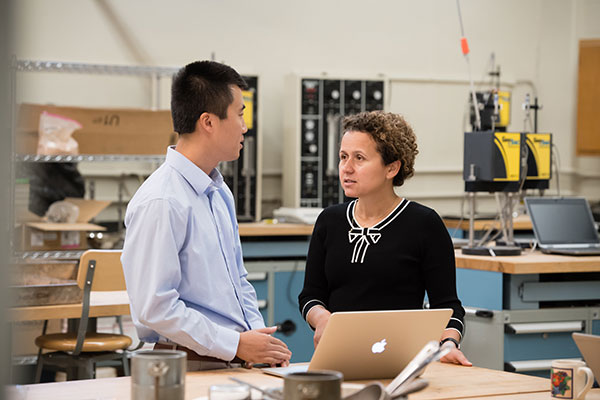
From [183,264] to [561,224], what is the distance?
252 centimetres

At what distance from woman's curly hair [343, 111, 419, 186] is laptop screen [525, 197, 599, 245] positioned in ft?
5.61

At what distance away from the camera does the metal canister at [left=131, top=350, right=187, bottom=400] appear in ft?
3.78

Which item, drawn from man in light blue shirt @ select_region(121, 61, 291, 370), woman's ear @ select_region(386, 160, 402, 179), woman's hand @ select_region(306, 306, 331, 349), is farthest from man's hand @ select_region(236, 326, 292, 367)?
woman's ear @ select_region(386, 160, 402, 179)

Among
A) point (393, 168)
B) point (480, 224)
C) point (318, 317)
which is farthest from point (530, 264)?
point (480, 224)

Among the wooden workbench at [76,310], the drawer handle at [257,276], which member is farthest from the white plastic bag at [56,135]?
the wooden workbench at [76,310]

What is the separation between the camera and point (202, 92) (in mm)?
1865

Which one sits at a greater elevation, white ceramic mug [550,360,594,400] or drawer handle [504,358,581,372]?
white ceramic mug [550,360,594,400]

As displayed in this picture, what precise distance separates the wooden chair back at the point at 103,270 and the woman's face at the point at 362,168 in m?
1.23

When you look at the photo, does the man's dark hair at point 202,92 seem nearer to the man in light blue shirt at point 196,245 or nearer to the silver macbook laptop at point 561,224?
the man in light blue shirt at point 196,245

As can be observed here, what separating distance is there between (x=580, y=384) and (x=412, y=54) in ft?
19.2

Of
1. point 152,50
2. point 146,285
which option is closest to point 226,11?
point 152,50

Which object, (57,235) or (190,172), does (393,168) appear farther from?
(57,235)

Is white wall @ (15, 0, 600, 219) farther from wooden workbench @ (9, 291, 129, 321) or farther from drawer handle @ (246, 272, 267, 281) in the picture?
wooden workbench @ (9, 291, 129, 321)

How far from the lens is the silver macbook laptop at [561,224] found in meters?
3.68
